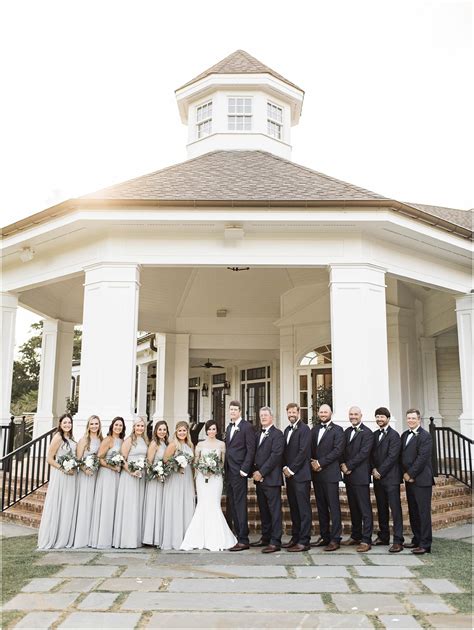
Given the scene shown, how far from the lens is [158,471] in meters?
6.62

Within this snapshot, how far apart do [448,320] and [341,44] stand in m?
6.36

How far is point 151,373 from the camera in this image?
79.0 feet

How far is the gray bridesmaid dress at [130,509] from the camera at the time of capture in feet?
21.6

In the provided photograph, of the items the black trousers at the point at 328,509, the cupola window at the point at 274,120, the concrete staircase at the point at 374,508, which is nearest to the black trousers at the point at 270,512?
the black trousers at the point at 328,509

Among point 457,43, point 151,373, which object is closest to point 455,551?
point 457,43

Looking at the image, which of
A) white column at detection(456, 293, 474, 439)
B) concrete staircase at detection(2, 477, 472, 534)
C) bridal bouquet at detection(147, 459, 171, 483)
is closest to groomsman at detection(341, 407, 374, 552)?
concrete staircase at detection(2, 477, 472, 534)

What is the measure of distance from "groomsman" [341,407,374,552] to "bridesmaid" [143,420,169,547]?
2.27 m

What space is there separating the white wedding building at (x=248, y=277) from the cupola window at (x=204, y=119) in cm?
5

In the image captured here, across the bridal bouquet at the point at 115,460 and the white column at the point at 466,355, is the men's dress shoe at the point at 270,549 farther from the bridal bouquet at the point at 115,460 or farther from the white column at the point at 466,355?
the white column at the point at 466,355

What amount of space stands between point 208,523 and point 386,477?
223 centimetres

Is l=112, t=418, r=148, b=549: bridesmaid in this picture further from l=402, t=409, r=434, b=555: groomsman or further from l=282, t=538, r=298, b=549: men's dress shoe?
l=402, t=409, r=434, b=555: groomsman

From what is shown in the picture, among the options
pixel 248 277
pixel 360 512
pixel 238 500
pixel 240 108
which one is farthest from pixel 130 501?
pixel 240 108

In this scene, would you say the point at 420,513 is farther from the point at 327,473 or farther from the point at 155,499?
the point at 155,499

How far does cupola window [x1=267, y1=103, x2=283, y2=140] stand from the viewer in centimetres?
1449
